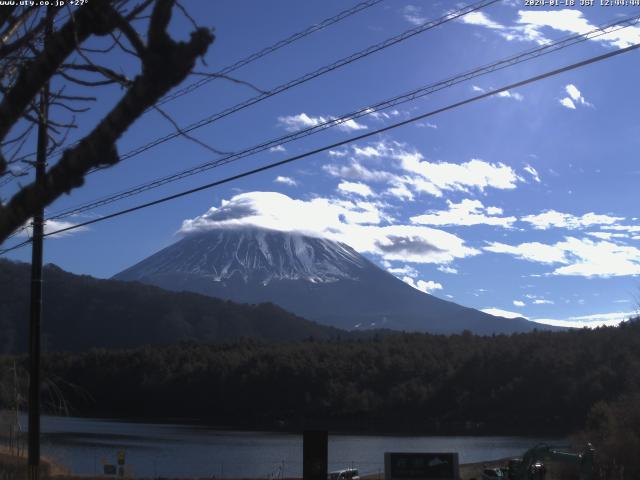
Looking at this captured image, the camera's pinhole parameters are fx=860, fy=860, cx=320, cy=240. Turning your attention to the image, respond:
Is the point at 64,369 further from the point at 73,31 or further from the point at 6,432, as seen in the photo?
the point at 73,31

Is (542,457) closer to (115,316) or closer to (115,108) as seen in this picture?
(115,108)

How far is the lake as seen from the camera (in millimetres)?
46531

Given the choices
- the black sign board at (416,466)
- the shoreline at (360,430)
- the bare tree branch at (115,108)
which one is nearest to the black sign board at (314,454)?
the black sign board at (416,466)

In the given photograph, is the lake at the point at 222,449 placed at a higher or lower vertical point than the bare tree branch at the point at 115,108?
lower

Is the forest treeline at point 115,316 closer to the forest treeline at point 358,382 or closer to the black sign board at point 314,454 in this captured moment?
the forest treeline at point 358,382

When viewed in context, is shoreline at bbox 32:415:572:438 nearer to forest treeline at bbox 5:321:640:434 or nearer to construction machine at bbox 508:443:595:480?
forest treeline at bbox 5:321:640:434

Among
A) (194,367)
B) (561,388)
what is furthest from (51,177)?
(194,367)

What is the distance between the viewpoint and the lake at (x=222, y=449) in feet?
153

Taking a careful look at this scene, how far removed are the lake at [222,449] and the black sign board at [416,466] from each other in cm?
2150

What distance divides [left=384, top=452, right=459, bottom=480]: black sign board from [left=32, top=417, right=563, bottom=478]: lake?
2150 centimetres

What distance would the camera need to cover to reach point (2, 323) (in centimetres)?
13475

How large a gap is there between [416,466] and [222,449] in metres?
43.7

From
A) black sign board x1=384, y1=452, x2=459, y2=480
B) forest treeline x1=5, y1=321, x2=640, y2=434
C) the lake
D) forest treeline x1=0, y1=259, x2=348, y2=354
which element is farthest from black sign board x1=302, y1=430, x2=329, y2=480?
forest treeline x1=0, y1=259, x2=348, y2=354

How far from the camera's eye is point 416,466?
18.3 meters
